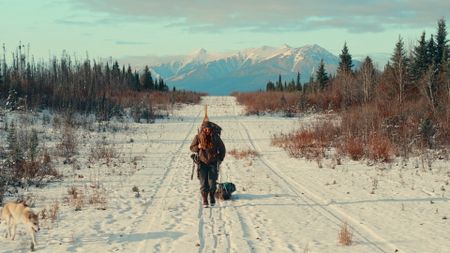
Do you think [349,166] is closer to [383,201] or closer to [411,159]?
[411,159]

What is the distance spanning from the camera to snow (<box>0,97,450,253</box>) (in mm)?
8016

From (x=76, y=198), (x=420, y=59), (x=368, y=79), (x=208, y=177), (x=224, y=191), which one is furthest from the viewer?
(x=420, y=59)

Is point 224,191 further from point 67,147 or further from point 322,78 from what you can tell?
point 322,78

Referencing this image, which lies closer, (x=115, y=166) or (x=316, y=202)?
(x=316, y=202)

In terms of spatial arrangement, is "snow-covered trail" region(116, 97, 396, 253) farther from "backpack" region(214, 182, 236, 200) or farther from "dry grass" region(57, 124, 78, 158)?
"dry grass" region(57, 124, 78, 158)

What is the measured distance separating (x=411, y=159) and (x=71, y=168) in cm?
1188

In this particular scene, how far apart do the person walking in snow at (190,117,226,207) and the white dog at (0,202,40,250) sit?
4389 millimetres

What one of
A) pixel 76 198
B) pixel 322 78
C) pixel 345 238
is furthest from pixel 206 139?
pixel 322 78

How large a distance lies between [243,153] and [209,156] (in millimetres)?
8627

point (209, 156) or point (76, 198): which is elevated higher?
point (209, 156)

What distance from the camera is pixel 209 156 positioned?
37.3ft

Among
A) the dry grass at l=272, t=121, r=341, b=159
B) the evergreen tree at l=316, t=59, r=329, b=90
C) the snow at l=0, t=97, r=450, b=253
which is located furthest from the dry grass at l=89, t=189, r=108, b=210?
the evergreen tree at l=316, t=59, r=329, b=90

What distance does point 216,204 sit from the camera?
1130 cm

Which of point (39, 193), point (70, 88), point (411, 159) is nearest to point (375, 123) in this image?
point (411, 159)
